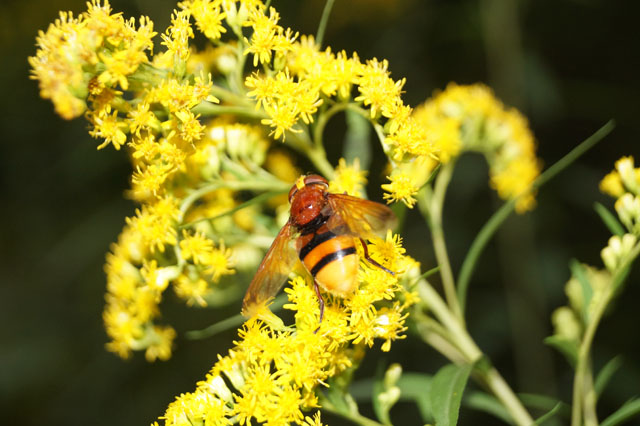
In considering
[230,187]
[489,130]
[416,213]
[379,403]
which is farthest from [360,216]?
[416,213]

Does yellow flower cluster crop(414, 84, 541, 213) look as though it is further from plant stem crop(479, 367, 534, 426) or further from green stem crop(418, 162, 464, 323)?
plant stem crop(479, 367, 534, 426)

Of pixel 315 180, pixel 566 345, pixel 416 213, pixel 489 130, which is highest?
pixel 416 213

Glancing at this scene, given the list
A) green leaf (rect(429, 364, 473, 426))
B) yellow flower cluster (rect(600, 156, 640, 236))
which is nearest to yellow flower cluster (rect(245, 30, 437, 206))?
green leaf (rect(429, 364, 473, 426))

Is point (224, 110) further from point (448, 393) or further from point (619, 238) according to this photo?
point (619, 238)

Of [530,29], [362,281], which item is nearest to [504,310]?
[530,29]

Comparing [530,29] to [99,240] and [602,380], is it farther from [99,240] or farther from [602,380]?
[99,240]

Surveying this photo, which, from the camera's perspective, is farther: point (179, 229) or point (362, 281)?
point (179, 229)

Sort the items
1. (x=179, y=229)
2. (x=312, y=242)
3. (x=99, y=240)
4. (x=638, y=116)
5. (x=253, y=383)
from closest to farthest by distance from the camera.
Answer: (x=253, y=383) < (x=312, y=242) < (x=179, y=229) < (x=638, y=116) < (x=99, y=240)
